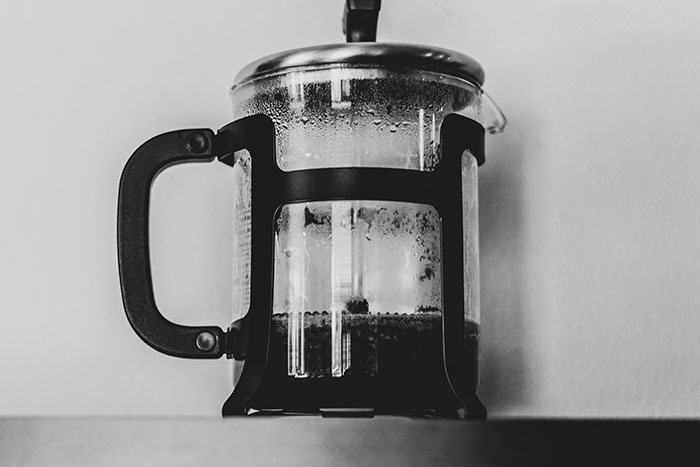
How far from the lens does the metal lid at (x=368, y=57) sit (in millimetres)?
770

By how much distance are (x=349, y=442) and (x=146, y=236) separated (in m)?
0.24

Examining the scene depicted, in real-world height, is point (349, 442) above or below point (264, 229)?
below

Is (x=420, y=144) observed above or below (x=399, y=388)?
above

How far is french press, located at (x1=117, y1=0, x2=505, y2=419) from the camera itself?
75 centimetres

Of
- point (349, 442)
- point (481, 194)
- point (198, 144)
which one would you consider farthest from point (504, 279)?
point (198, 144)

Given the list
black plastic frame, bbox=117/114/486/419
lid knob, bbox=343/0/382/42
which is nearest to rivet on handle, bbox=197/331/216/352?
black plastic frame, bbox=117/114/486/419

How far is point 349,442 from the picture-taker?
0.89m

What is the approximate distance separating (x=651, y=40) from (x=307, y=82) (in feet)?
1.12

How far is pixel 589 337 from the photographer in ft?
3.02

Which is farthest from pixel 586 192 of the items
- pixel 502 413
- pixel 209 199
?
pixel 209 199

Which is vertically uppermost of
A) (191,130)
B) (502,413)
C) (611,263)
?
(191,130)

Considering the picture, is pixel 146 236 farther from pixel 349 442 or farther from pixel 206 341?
pixel 349 442

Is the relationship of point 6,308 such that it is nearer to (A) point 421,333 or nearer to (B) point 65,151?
(B) point 65,151

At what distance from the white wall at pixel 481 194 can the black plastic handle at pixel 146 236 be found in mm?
131
